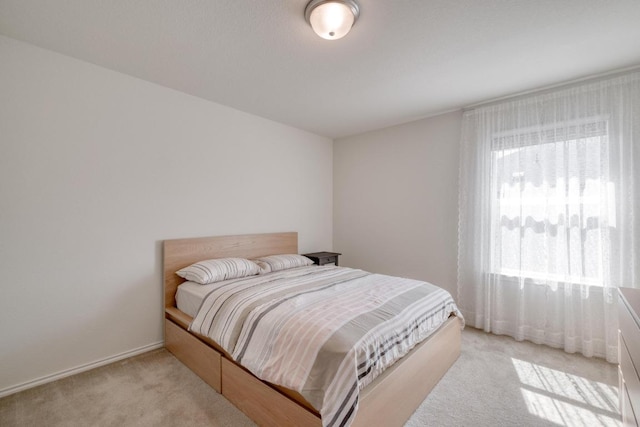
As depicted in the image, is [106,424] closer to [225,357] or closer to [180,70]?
[225,357]

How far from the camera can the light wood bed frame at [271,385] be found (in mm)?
1405

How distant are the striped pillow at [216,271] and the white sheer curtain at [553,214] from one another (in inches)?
96.3

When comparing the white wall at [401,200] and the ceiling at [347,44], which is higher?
the ceiling at [347,44]

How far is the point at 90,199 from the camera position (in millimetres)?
2229

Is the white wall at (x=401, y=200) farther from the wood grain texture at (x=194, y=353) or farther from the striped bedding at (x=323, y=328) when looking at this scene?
the wood grain texture at (x=194, y=353)

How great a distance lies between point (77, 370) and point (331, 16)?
3.21 metres

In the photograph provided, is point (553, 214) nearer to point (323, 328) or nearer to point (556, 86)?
point (556, 86)

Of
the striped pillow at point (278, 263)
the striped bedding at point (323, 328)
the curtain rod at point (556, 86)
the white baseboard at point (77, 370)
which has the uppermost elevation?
the curtain rod at point (556, 86)

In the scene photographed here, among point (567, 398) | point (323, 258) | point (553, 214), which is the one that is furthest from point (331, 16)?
point (567, 398)

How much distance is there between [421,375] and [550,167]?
92.1 inches

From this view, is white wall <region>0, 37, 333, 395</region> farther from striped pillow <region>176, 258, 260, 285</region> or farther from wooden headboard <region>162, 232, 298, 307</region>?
striped pillow <region>176, 258, 260, 285</region>

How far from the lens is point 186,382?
2.03 meters

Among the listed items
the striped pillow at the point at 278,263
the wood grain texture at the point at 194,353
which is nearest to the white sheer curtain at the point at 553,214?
the striped pillow at the point at 278,263

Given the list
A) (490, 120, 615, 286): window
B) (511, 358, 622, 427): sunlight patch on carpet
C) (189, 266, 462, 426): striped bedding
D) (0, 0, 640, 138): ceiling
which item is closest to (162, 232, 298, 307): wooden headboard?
(189, 266, 462, 426): striped bedding
